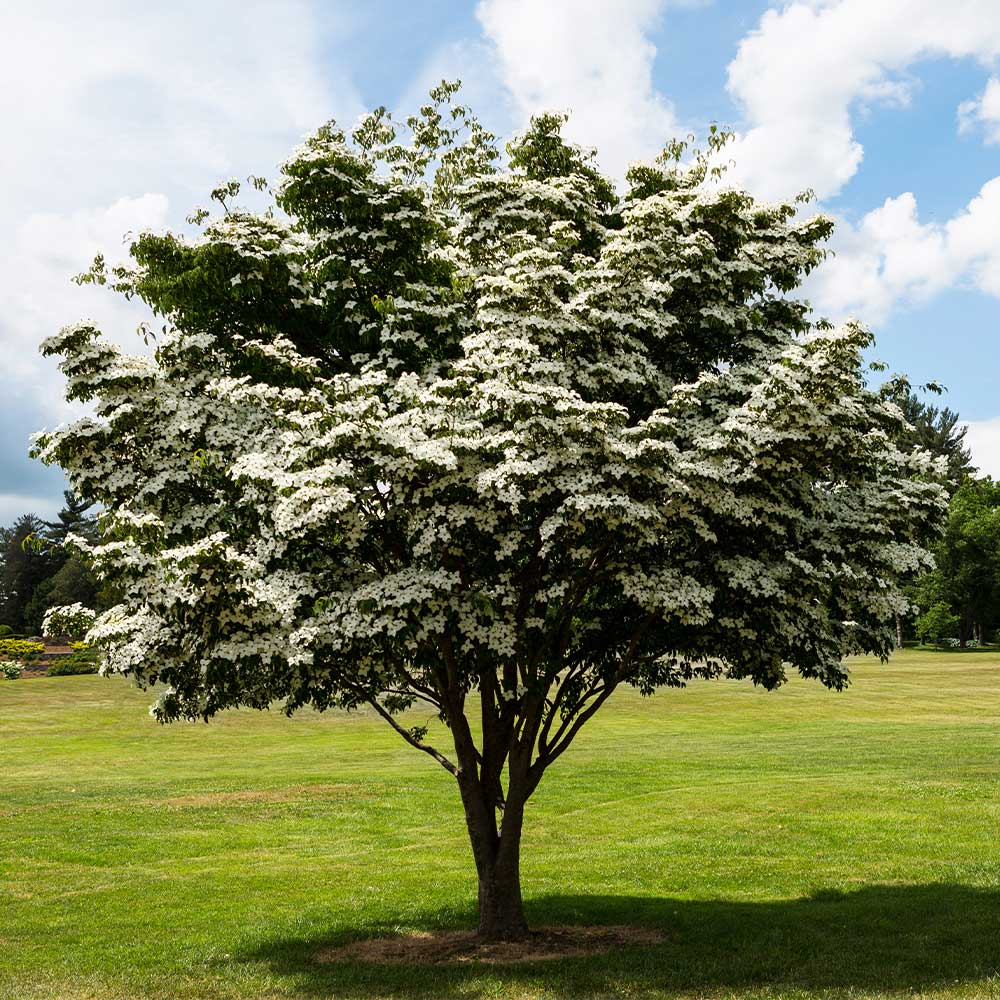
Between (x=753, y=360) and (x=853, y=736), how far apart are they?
34557mm

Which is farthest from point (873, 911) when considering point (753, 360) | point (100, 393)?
point (100, 393)

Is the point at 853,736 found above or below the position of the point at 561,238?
below

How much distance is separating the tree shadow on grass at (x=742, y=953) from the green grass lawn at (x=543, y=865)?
0.06 m

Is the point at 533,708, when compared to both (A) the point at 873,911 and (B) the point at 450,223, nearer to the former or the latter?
(A) the point at 873,911

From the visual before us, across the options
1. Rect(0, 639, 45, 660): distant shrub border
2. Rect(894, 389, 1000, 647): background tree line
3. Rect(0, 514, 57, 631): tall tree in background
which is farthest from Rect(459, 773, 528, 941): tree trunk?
Rect(0, 514, 57, 631): tall tree in background

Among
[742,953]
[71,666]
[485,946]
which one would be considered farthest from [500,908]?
[71,666]

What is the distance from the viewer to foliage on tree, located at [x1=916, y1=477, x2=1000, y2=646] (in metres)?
95.9

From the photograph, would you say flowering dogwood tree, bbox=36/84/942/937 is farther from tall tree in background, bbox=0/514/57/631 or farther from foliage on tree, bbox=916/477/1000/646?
tall tree in background, bbox=0/514/57/631

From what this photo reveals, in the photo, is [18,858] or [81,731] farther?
[81,731]

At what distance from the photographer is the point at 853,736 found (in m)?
45.5

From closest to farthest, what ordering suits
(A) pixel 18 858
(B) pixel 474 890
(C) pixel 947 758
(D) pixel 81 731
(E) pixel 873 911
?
(E) pixel 873 911 → (B) pixel 474 890 → (A) pixel 18 858 → (C) pixel 947 758 → (D) pixel 81 731

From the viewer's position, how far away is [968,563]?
9662 centimetres

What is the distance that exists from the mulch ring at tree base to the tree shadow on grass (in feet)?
1.06

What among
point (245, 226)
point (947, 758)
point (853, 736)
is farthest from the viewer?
point (853, 736)
